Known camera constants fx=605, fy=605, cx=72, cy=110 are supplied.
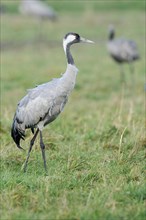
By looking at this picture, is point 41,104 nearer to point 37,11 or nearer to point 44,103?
point 44,103

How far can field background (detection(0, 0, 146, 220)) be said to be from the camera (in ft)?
16.0

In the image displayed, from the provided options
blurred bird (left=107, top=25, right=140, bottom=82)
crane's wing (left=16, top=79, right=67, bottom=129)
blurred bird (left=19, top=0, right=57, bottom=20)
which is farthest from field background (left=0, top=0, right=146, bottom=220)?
blurred bird (left=19, top=0, right=57, bottom=20)

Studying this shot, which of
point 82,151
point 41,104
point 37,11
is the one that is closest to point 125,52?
point 82,151

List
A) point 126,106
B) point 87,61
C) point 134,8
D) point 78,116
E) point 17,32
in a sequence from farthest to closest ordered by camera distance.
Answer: point 134,8 < point 17,32 < point 87,61 < point 126,106 < point 78,116

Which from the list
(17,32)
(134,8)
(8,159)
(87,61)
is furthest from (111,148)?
(134,8)

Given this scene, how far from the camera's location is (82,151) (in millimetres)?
6992

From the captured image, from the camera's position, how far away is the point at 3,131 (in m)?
7.77

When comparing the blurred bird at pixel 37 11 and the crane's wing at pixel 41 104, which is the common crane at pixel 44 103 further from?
the blurred bird at pixel 37 11

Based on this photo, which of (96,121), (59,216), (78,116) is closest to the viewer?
(59,216)

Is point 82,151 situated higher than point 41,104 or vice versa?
point 41,104

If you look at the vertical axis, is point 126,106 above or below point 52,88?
below

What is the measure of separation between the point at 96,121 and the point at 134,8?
18867mm

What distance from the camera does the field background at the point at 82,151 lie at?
4879 mm

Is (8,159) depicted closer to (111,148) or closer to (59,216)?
(111,148)
